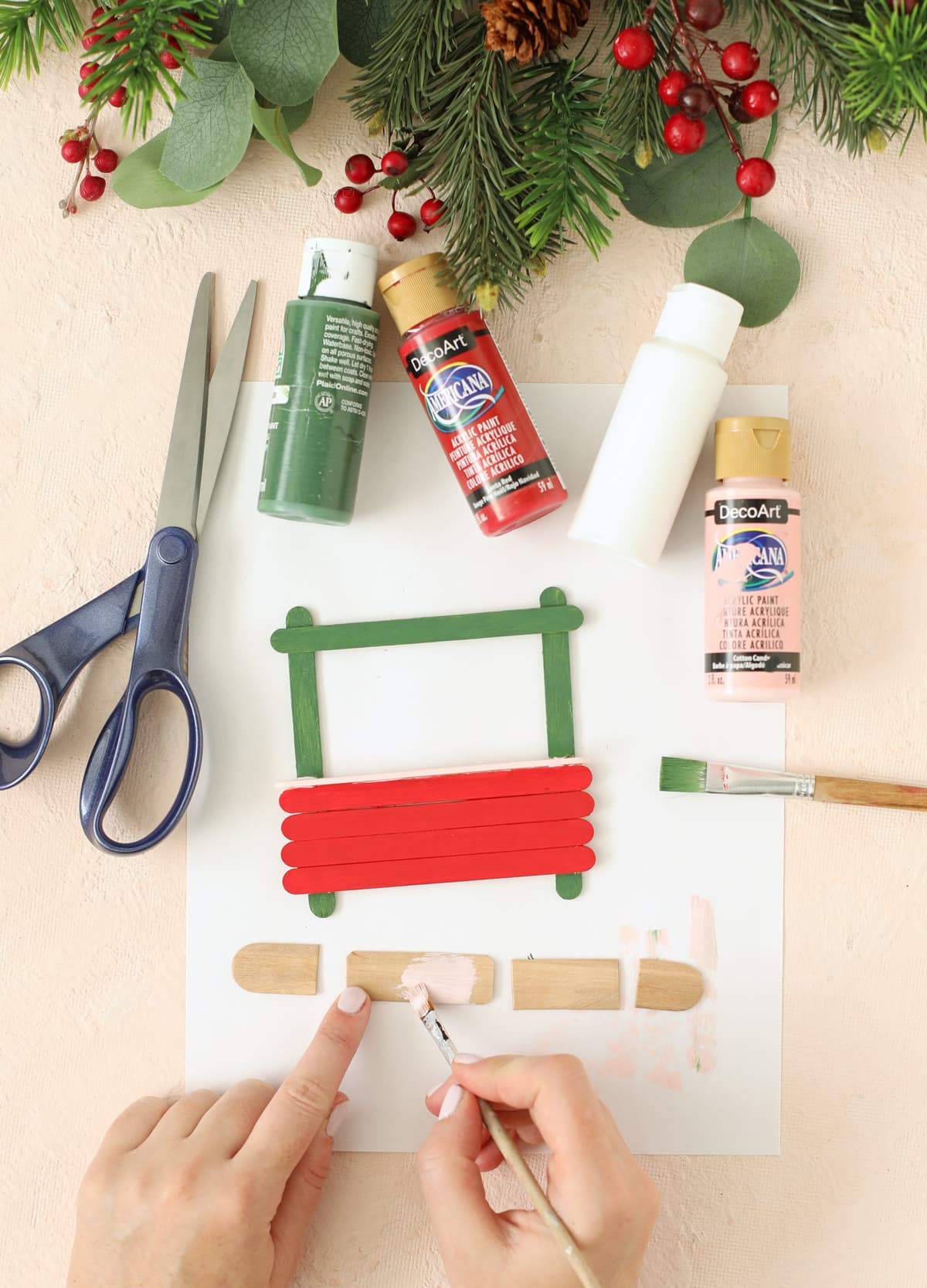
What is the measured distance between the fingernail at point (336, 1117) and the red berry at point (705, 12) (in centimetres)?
80

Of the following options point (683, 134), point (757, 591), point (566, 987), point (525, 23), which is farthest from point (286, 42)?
point (566, 987)

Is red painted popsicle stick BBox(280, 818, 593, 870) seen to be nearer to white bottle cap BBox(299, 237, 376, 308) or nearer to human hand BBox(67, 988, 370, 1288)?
human hand BBox(67, 988, 370, 1288)

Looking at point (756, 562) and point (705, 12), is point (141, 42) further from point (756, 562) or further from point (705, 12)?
point (756, 562)

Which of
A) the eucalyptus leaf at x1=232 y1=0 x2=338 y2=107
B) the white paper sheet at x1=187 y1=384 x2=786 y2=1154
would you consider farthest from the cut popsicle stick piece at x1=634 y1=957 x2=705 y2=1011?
the eucalyptus leaf at x1=232 y1=0 x2=338 y2=107

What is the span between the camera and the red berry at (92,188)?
28.7 inches

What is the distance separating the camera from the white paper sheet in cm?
73

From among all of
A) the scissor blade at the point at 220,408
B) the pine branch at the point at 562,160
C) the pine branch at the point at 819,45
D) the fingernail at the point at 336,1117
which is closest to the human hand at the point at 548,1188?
the fingernail at the point at 336,1117

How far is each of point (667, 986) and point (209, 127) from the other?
2.39ft

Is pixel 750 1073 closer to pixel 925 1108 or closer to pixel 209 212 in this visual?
pixel 925 1108

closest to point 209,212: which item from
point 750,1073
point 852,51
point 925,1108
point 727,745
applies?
point 852,51

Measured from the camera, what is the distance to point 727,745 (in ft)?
2.41

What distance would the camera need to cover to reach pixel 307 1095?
0.69 metres

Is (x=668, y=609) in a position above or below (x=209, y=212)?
below

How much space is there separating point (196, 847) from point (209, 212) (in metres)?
0.51
